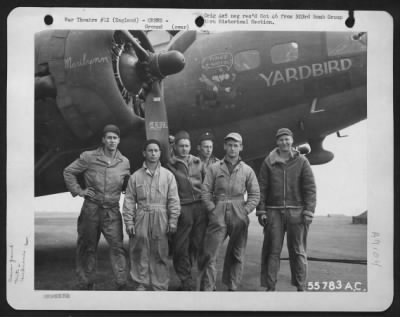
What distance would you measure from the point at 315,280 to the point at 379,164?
3.54 feet

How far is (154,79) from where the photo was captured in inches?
151

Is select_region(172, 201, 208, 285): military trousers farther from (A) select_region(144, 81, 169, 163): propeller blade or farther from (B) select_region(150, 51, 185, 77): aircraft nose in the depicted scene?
(B) select_region(150, 51, 185, 77): aircraft nose

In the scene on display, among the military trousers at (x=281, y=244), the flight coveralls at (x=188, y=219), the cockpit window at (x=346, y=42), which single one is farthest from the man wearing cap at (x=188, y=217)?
the cockpit window at (x=346, y=42)

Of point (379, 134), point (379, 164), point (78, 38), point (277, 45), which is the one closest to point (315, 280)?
point (379, 164)

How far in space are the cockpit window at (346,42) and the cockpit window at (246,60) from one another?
2.01 ft

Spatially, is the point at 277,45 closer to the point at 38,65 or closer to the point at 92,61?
the point at 92,61

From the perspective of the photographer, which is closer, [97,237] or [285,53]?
[97,237]

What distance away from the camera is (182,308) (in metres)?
3.56

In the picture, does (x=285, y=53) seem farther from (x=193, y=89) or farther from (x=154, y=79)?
(x=154, y=79)

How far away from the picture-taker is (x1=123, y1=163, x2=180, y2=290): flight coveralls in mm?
3477

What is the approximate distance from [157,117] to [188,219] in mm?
908

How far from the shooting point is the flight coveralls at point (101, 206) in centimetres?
352

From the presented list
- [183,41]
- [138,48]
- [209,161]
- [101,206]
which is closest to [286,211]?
[209,161]

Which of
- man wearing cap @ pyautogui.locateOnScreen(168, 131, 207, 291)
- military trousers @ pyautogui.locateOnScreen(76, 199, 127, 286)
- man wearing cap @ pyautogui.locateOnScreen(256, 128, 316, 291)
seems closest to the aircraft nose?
man wearing cap @ pyautogui.locateOnScreen(168, 131, 207, 291)
